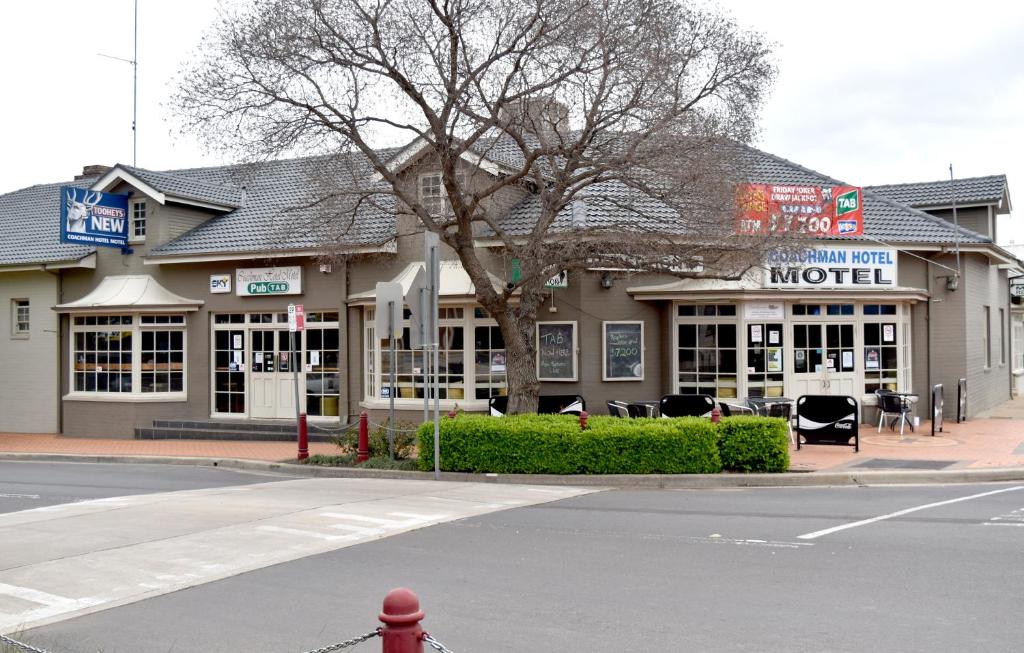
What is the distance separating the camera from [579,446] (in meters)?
13.9

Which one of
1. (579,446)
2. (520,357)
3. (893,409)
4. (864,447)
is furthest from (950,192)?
(579,446)

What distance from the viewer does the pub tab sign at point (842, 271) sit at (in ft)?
64.1

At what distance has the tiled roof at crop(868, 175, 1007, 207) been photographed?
76.2 feet

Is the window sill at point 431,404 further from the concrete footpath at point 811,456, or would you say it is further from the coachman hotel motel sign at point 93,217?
the coachman hotel motel sign at point 93,217

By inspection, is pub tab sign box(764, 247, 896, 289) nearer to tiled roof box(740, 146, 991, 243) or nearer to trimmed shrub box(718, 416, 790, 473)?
tiled roof box(740, 146, 991, 243)

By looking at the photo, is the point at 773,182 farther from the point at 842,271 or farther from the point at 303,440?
the point at 303,440

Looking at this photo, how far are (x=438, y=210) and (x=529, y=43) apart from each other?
212 inches

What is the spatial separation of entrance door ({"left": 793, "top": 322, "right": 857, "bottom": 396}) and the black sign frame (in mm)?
3776

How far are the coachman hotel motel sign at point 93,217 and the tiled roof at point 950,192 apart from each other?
19.9 metres

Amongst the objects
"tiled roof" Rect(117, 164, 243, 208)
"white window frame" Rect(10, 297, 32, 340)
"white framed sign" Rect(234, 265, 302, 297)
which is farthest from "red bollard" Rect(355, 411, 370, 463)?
"white window frame" Rect(10, 297, 32, 340)

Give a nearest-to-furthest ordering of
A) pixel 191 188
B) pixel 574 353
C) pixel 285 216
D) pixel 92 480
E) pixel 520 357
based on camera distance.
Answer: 1. pixel 92 480
2. pixel 520 357
3. pixel 574 353
4. pixel 285 216
5. pixel 191 188

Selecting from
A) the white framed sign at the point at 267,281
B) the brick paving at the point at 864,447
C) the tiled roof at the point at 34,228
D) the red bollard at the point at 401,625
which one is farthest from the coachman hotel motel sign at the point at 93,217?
the red bollard at the point at 401,625

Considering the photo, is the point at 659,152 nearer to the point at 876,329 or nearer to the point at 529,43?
the point at 529,43

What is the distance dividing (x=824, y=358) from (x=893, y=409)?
190 cm
